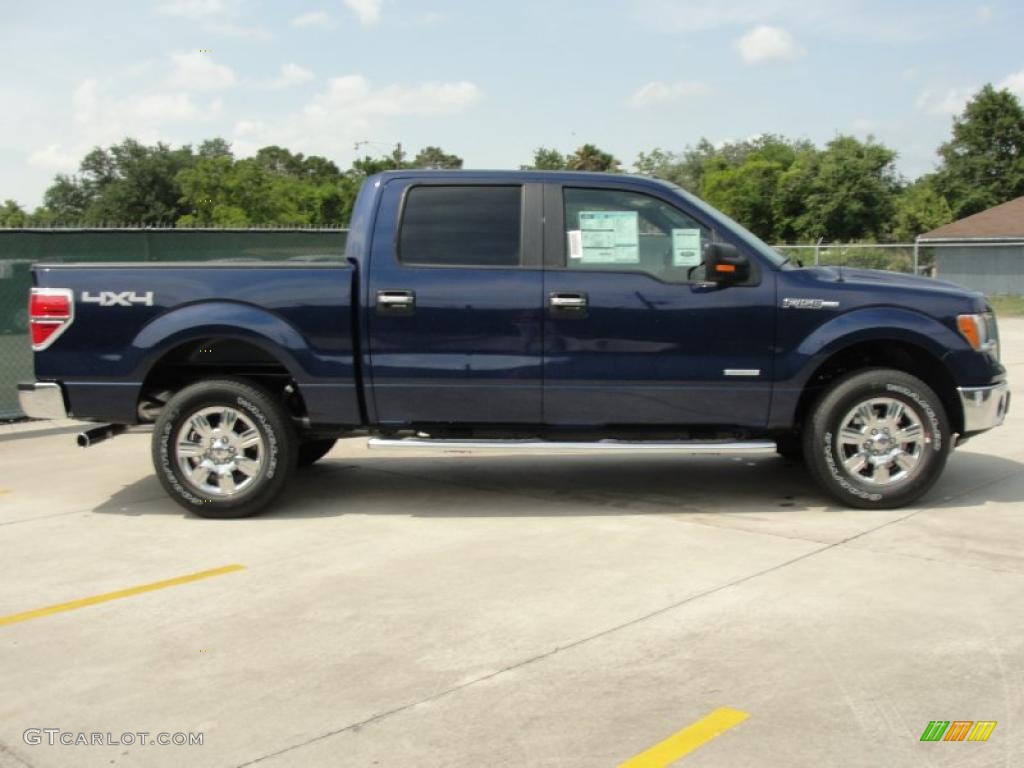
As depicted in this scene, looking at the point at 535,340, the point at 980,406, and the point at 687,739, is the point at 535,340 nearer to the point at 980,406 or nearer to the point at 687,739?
the point at 980,406

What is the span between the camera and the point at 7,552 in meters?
6.17

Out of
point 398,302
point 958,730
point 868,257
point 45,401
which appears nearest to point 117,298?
point 45,401

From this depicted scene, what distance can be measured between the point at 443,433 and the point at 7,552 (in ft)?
8.68

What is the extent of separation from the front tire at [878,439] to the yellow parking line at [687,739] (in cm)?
312

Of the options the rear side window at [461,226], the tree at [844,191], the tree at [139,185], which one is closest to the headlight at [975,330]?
the rear side window at [461,226]

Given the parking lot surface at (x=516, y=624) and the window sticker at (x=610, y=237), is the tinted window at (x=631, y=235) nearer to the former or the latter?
the window sticker at (x=610, y=237)

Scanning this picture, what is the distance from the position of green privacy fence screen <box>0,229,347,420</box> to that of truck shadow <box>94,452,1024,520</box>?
3175 millimetres

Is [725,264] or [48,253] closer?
[725,264]

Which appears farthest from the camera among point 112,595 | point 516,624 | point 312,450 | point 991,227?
point 991,227

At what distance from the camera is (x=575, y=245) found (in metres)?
6.70

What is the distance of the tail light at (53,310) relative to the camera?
6645 mm

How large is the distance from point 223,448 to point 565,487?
2.40m

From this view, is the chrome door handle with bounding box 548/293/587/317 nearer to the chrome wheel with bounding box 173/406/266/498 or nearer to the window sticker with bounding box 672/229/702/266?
the window sticker with bounding box 672/229/702/266

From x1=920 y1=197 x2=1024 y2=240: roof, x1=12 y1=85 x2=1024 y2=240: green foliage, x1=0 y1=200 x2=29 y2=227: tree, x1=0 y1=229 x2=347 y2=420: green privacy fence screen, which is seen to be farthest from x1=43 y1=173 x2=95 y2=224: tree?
x1=0 y1=229 x2=347 y2=420: green privacy fence screen
